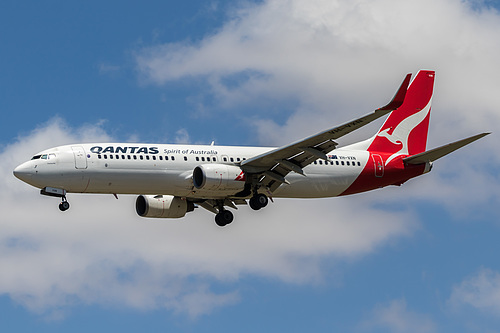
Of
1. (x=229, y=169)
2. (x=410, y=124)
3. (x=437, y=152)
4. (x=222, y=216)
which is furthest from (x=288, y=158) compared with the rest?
(x=410, y=124)

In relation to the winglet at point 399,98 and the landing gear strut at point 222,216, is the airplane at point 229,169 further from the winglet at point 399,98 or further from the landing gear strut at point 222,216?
the winglet at point 399,98

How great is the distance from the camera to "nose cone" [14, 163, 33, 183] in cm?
5491

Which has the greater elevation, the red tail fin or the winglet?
the red tail fin

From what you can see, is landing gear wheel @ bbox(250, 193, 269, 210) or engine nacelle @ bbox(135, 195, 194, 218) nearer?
landing gear wheel @ bbox(250, 193, 269, 210)

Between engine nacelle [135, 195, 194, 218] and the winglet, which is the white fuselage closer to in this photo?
engine nacelle [135, 195, 194, 218]

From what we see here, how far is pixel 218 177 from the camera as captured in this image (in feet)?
184

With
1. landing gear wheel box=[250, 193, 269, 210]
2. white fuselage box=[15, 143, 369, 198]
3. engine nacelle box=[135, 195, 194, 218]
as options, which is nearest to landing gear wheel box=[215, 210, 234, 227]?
engine nacelle box=[135, 195, 194, 218]

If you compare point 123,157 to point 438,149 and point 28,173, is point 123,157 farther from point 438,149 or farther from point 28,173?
point 438,149

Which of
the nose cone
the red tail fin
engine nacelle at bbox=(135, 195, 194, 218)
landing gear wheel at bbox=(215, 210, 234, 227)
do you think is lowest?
the nose cone

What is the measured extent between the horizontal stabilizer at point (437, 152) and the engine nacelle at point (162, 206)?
14.5 meters

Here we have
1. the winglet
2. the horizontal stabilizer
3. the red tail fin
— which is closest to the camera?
the winglet

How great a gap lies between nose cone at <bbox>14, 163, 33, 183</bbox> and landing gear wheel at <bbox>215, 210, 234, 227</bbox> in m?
12.9

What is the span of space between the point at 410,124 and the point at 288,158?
1261 centimetres

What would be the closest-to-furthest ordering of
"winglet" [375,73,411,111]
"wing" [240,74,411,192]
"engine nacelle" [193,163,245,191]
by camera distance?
"winglet" [375,73,411,111], "wing" [240,74,411,192], "engine nacelle" [193,163,245,191]
